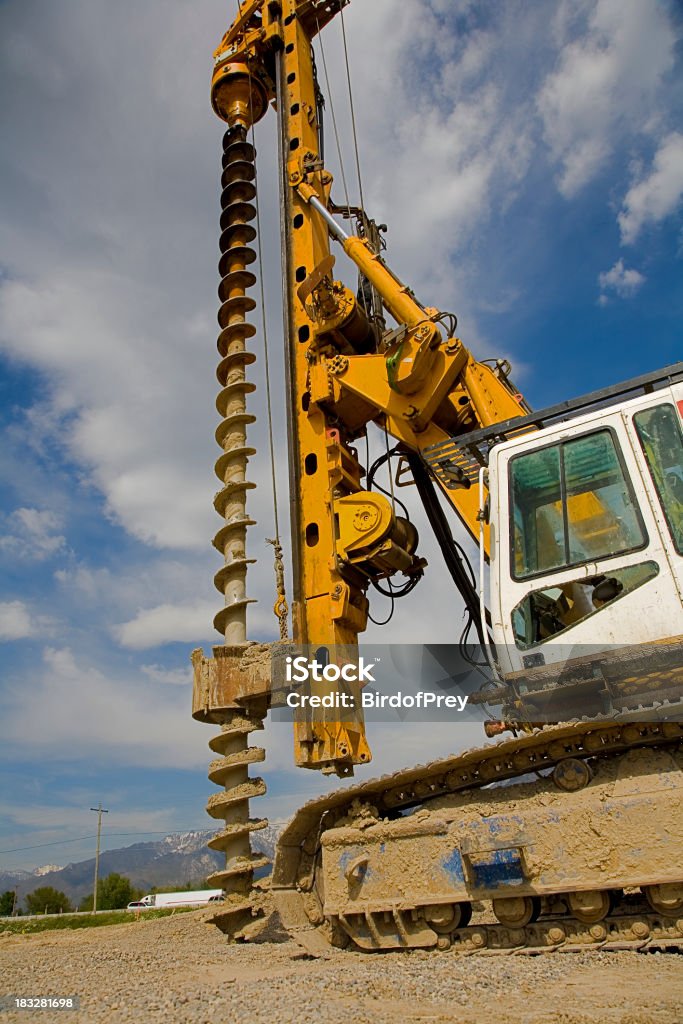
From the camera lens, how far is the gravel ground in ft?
10.0

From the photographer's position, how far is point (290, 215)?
1032cm

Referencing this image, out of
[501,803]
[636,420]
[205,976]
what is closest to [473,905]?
[501,803]

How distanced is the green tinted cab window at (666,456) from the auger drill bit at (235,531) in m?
4.97

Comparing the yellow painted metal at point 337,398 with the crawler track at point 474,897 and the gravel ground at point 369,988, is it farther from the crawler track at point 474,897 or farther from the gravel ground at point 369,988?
the gravel ground at point 369,988

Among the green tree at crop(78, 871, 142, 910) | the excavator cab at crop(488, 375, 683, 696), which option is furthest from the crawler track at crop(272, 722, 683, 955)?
the green tree at crop(78, 871, 142, 910)

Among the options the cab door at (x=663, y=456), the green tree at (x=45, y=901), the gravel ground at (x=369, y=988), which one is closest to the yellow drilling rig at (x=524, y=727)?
the cab door at (x=663, y=456)

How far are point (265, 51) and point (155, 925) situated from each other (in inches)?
517

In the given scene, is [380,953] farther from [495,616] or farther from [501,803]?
[495,616]

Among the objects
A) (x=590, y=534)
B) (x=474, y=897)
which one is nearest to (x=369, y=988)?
(x=474, y=897)

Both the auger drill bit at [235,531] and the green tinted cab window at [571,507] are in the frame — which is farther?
the auger drill bit at [235,531]

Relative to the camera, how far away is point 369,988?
3723 millimetres

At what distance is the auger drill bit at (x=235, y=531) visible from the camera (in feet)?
24.8

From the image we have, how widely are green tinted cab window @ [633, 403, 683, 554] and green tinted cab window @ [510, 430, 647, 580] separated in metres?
0.17

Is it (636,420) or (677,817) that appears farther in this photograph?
(636,420)
